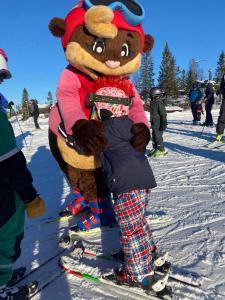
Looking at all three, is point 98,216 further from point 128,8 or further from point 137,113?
point 128,8

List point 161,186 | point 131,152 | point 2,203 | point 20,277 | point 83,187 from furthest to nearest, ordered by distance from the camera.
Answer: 1. point 161,186
2. point 83,187
3. point 20,277
4. point 131,152
5. point 2,203

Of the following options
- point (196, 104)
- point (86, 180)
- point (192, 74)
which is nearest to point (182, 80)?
point (192, 74)

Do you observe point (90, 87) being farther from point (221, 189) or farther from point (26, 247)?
point (221, 189)

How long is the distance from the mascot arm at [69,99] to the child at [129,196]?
265 millimetres

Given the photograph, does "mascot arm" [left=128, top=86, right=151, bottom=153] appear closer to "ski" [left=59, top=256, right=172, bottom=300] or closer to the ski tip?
"ski" [left=59, top=256, right=172, bottom=300]

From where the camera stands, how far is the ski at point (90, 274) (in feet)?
7.50

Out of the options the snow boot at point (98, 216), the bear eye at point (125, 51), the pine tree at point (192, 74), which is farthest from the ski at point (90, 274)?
the pine tree at point (192, 74)

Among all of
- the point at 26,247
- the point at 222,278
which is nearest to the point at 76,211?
the point at 26,247

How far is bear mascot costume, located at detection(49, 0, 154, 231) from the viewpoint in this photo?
2447 millimetres

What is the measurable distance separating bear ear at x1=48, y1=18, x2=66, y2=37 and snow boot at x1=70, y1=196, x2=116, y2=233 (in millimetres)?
1495

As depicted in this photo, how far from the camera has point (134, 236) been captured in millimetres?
2311

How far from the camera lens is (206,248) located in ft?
9.42

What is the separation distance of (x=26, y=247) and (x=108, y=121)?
1.48m

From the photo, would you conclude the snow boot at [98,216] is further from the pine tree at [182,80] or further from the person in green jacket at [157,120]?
the pine tree at [182,80]
